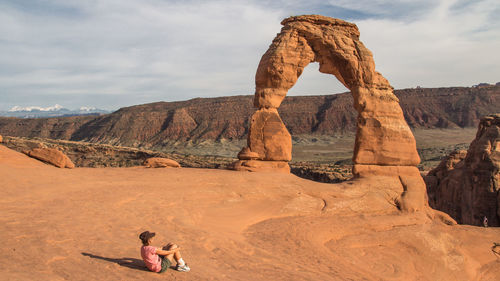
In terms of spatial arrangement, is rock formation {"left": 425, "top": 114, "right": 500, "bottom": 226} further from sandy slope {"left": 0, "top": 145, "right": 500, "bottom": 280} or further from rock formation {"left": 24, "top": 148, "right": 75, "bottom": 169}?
rock formation {"left": 24, "top": 148, "right": 75, "bottom": 169}

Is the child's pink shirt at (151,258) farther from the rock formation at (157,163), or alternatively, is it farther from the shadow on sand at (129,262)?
the rock formation at (157,163)

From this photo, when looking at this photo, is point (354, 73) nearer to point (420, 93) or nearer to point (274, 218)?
point (274, 218)

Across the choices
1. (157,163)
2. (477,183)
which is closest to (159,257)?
(157,163)

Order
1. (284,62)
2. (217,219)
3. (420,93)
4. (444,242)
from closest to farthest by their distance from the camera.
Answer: (217,219) → (444,242) → (284,62) → (420,93)

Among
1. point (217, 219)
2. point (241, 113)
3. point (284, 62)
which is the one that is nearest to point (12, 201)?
point (217, 219)

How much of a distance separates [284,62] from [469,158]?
12.7 m

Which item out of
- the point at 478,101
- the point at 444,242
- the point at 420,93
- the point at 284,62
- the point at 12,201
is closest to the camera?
the point at 12,201

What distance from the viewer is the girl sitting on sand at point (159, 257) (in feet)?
18.5

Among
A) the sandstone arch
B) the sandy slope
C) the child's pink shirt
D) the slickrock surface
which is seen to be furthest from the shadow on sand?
the slickrock surface

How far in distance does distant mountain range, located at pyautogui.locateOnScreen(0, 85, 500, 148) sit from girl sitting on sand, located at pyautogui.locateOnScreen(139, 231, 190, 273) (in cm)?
7987

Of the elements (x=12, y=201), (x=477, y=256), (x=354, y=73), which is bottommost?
(x=477, y=256)

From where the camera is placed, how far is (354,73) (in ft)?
48.8

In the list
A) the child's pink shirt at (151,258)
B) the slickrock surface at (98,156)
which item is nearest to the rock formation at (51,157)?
the child's pink shirt at (151,258)

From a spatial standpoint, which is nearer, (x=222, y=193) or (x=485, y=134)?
(x=222, y=193)
